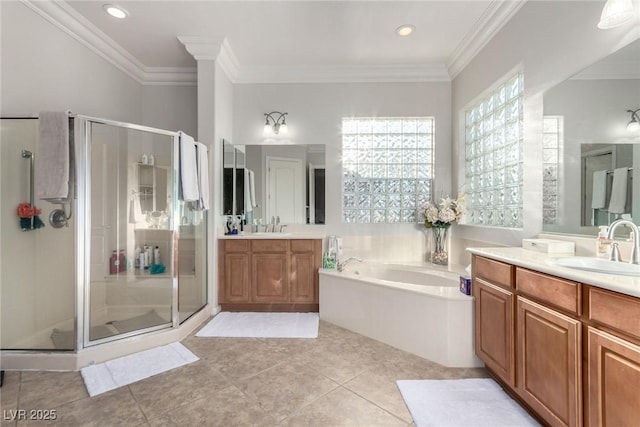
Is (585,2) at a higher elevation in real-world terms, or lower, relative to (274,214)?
higher

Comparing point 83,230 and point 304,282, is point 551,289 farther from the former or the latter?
point 83,230

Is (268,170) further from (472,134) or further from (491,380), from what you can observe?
(491,380)

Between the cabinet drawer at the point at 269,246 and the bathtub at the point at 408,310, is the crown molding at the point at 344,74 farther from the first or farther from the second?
the bathtub at the point at 408,310

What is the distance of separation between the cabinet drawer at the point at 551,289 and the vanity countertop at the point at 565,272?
1.4 inches

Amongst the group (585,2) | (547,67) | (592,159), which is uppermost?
(585,2)

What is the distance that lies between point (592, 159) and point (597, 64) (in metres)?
0.54

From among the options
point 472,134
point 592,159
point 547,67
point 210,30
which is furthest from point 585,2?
point 210,30

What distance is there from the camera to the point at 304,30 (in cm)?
261

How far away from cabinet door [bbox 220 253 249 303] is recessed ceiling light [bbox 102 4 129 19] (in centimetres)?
245

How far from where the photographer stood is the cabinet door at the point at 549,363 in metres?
1.14

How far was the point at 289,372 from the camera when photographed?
187cm

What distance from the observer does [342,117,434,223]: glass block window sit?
3.45 m

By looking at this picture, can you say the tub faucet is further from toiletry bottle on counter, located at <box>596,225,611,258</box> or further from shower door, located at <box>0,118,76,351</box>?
shower door, located at <box>0,118,76,351</box>

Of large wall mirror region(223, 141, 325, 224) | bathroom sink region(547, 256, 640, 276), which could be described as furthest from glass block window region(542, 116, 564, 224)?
large wall mirror region(223, 141, 325, 224)
